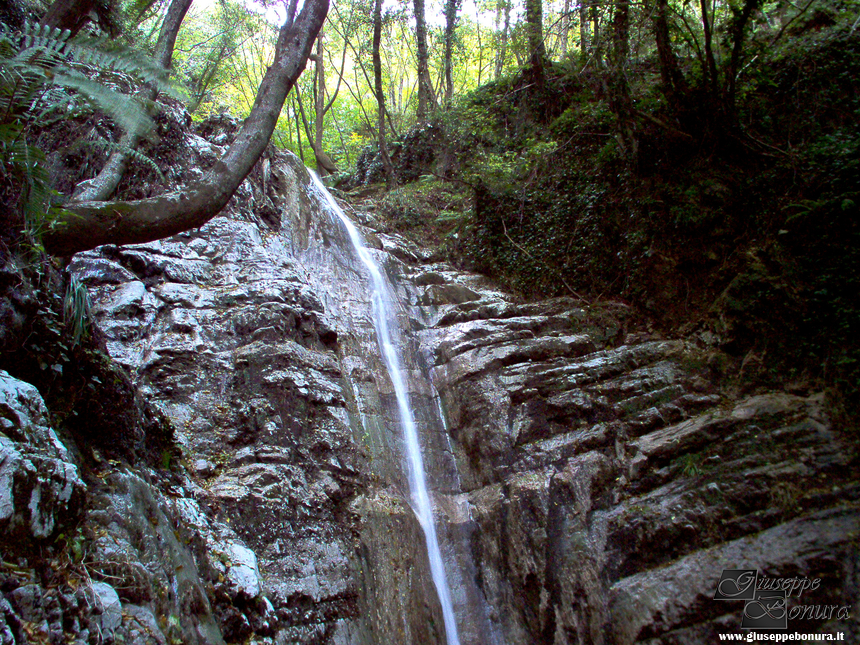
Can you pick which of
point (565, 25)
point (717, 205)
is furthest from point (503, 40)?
point (717, 205)

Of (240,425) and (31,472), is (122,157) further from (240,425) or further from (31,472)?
(31,472)

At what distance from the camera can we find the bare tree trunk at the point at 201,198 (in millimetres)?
3332

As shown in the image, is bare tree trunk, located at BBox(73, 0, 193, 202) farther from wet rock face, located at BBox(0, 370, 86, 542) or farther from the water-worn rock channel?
wet rock face, located at BBox(0, 370, 86, 542)

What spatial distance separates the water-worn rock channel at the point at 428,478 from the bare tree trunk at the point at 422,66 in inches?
402

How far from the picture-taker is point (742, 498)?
530cm

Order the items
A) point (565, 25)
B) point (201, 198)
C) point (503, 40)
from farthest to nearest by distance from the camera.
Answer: point (565, 25), point (503, 40), point (201, 198)

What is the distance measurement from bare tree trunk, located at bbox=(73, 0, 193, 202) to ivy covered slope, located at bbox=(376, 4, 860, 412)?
20.8ft

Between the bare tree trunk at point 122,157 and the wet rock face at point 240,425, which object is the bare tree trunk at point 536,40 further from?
the wet rock face at point 240,425

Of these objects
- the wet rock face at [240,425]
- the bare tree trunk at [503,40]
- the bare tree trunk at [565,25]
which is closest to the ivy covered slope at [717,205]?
the bare tree trunk at [565,25]

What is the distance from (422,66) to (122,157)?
37.0 feet

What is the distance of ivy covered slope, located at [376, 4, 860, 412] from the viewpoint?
6.22m

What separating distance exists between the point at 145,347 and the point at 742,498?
7.04 metres

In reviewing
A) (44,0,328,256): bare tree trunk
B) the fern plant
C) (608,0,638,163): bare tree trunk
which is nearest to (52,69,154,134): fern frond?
the fern plant

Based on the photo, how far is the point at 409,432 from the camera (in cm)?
758
